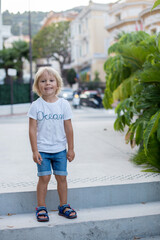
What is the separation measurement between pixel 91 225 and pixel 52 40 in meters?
56.7

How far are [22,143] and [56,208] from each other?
372 centimetres

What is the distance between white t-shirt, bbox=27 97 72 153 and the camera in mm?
3295

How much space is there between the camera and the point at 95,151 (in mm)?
6031

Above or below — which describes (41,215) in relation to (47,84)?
below

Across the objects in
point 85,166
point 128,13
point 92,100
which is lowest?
point 92,100

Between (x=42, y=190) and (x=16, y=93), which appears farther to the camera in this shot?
(x=16, y=93)

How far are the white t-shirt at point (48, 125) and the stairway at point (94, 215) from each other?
543 mm

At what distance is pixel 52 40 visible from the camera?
5794cm

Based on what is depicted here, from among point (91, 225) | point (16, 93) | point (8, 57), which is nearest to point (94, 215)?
point (91, 225)

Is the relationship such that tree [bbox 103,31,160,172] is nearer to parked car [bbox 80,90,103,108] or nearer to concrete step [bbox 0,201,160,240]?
concrete step [bbox 0,201,160,240]

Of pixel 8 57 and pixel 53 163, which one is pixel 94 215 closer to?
pixel 53 163

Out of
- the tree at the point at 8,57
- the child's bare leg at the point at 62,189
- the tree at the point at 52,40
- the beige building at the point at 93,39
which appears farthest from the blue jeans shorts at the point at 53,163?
the tree at the point at 52,40

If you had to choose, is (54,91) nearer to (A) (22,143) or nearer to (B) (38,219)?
(B) (38,219)

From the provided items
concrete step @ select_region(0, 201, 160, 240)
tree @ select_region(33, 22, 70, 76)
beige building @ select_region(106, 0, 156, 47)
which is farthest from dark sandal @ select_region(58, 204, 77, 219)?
tree @ select_region(33, 22, 70, 76)
